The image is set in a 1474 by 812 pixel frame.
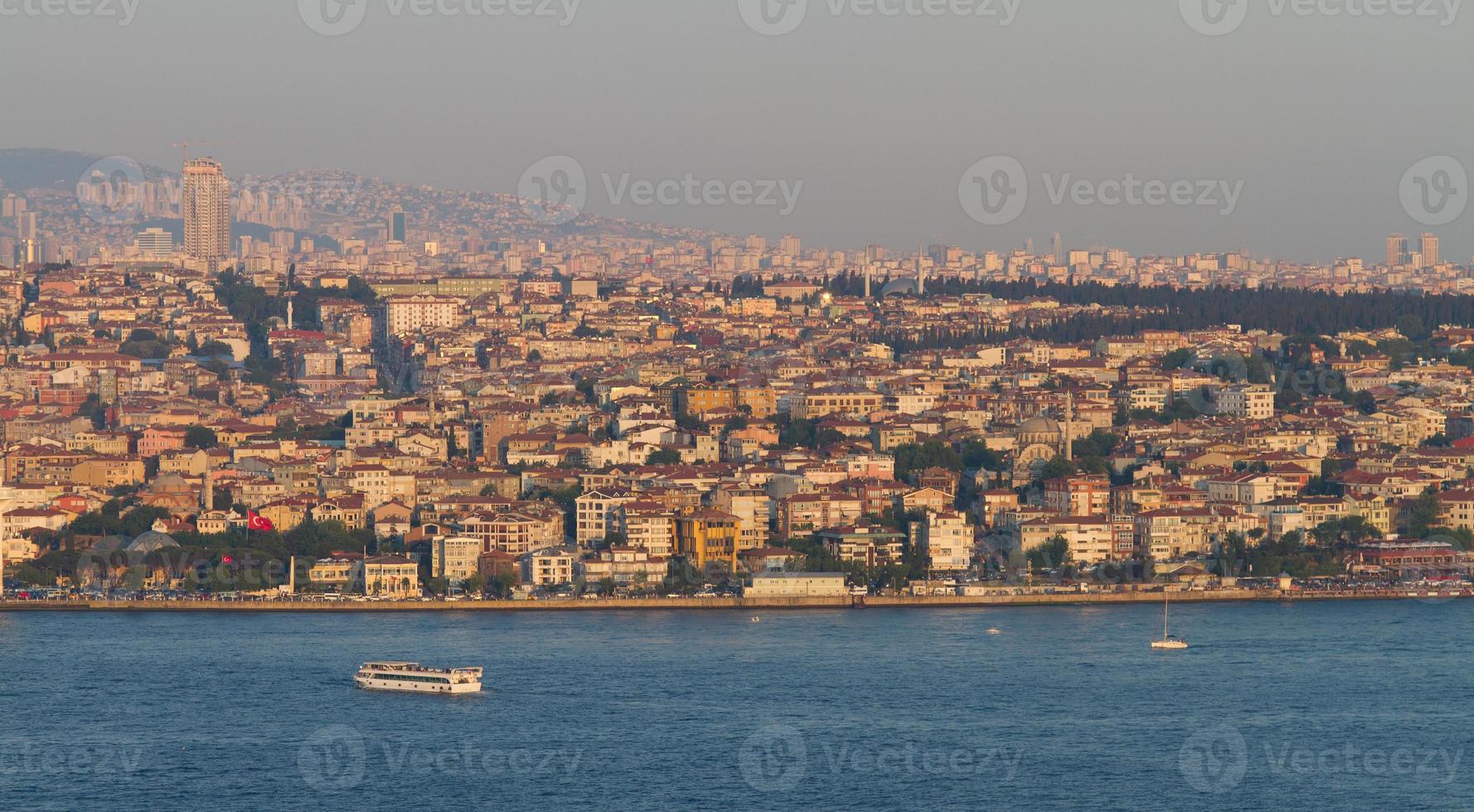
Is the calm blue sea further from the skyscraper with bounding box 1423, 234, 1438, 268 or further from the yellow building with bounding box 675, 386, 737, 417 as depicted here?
the skyscraper with bounding box 1423, 234, 1438, 268

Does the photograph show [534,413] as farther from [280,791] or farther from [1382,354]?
[280,791]

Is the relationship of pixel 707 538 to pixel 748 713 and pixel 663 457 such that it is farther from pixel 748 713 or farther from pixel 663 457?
pixel 748 713

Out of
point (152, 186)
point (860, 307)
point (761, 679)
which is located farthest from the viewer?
point (152, 186)

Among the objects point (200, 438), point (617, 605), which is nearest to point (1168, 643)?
point (617, 605)

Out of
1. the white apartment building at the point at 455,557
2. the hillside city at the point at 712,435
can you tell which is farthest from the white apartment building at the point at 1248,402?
the white apartment building at the point at 455,557

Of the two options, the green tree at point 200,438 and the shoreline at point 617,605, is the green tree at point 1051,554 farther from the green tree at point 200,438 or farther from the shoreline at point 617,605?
the green tree at point 200,438

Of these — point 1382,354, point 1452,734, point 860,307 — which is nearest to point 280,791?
point 1452,734

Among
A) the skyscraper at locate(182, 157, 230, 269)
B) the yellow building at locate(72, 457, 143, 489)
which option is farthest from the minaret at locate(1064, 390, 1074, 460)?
the skyscraper at locate(182, 157, 230, 269)
